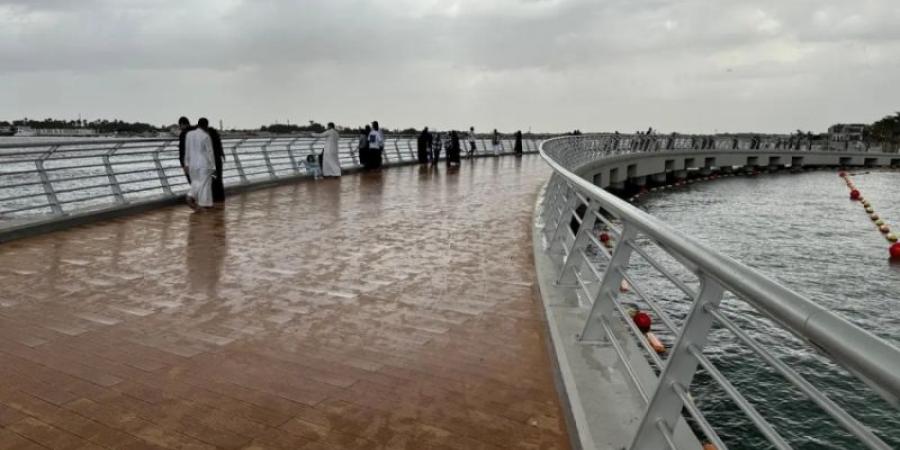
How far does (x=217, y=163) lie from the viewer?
12867 mm

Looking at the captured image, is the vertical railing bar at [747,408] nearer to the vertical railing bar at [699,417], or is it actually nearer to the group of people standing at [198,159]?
the vertical railing bar at [699,417]

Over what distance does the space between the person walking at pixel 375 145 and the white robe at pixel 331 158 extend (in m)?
2.58

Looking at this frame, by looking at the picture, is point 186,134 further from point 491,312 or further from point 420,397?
point 420,397

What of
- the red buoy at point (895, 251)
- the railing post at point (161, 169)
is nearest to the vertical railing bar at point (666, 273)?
the railing post at point (161, 169)

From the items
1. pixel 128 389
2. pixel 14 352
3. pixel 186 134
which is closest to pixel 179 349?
pixel 128 389

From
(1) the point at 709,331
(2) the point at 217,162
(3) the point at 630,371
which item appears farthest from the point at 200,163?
(1) the point at 709,331

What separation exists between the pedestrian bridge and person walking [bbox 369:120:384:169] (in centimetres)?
1291

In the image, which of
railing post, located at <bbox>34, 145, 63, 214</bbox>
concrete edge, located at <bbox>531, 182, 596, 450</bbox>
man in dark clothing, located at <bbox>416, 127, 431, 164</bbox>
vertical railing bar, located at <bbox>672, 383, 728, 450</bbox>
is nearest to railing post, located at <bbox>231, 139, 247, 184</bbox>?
railing post, located at <bbox>34, 145, 63, 214</bbox>

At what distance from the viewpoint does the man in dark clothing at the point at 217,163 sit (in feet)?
41.6

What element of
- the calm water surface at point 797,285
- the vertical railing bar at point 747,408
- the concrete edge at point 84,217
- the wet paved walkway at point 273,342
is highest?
the vertical railing bar at point 747,408

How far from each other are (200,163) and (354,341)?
8.45 m

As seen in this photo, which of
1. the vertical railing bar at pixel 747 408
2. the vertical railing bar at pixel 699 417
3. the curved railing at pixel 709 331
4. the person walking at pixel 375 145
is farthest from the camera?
the person walking at pixel 375 145

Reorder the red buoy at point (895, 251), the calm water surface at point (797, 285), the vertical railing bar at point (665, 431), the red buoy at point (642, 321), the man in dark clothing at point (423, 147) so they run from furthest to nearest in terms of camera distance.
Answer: the man in dark clothing at point (423, 147) → the red buoy at point (895, 251) → the red buoy at point (642, 321) → the calm water surface at point (797, 285) → the vertical railing bar at point (665, 431)

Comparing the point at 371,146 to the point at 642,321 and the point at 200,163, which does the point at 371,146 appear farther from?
the point at 642,321
